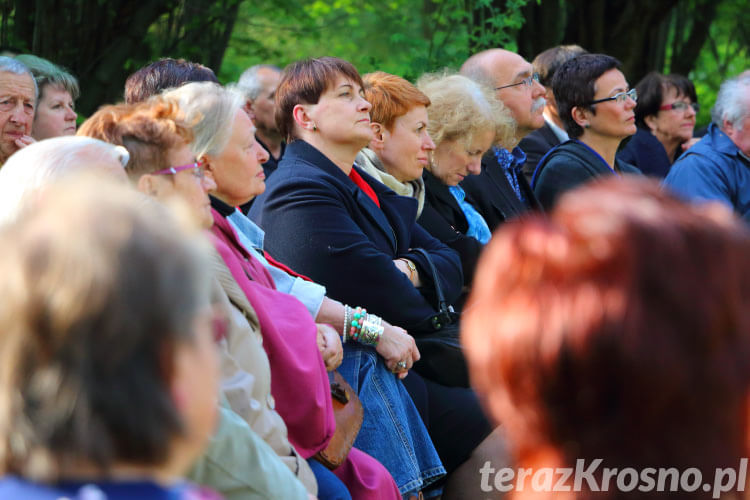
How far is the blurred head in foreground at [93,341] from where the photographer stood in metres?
1.14

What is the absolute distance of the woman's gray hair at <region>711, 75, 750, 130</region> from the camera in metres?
5.80

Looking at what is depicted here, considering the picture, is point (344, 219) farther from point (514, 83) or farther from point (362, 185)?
point (514, 83)

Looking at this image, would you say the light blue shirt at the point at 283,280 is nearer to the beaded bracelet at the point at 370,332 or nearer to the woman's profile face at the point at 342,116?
the beaded bracelet at the point at 370,332

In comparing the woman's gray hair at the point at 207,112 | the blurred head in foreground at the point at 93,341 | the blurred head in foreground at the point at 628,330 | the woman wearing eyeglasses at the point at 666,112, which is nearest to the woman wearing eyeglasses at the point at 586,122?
the woman wearing eyeglasses at the point at 666,112

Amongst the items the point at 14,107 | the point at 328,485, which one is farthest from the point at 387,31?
the point at 328,485

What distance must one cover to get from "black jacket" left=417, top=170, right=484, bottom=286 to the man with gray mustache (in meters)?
0.23

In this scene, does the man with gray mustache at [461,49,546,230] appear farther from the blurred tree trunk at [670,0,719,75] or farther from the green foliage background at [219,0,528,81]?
the blurred tree trunk at [670,0,719,75]

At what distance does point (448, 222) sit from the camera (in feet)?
15.6

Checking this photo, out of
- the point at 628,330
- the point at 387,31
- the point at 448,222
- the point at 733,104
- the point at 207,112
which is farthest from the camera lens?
the point at 387,31

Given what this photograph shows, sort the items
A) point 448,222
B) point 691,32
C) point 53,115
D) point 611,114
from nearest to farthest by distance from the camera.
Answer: point 53,115 → point 448,222 → point 611,114 → point 691,32

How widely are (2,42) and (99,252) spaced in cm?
554

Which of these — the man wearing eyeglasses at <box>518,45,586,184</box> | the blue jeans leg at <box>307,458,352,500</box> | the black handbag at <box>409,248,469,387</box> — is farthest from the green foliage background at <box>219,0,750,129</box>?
the blue jeans leg at <box>307,458,352,500</box>

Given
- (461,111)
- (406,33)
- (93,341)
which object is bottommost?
(406,33)

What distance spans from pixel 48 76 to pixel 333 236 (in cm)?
184
